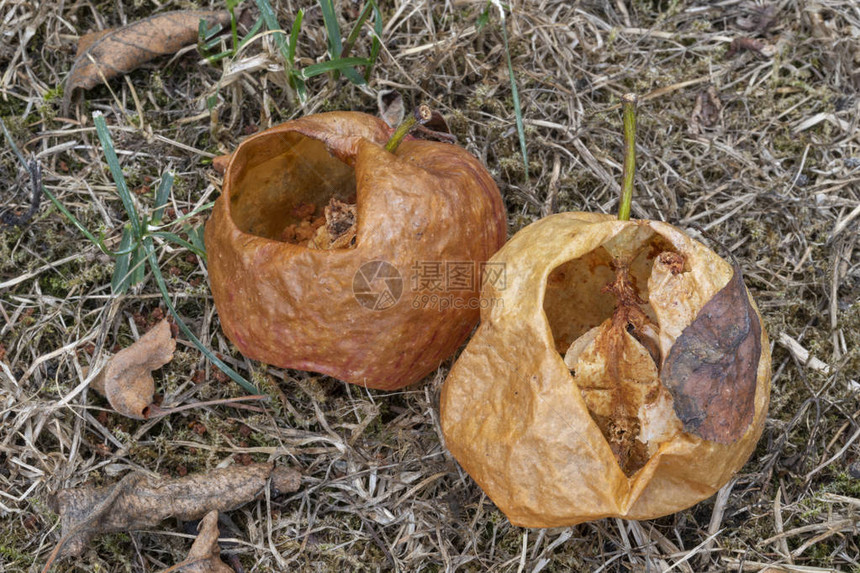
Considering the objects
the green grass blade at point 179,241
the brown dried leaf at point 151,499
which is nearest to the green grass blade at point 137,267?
the green grass blade at point 179,241

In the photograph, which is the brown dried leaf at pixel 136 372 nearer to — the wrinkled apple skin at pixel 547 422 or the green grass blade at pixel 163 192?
the green grass blade at pixel 163 192

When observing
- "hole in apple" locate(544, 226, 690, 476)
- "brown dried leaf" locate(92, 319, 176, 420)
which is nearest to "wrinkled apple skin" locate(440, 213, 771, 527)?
"hole in apple" locate(544, 226, 690, 476)

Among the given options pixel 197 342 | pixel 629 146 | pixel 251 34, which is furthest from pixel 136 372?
pixel 629 146

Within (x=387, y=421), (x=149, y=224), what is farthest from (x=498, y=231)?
(x=149, y=224)

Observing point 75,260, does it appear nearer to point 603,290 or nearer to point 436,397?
point 436,397

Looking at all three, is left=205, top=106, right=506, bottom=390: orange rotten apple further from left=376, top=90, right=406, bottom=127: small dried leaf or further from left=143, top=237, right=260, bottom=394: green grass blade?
left=376, top=90, right=406, bottom=127: small dried leaf

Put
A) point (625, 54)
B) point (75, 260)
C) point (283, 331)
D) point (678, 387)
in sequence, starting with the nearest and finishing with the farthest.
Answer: point (678, 387) < point (283, 331) < point (75, 260) < point (625, 54)

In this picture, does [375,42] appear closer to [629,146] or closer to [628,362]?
[629,146]
